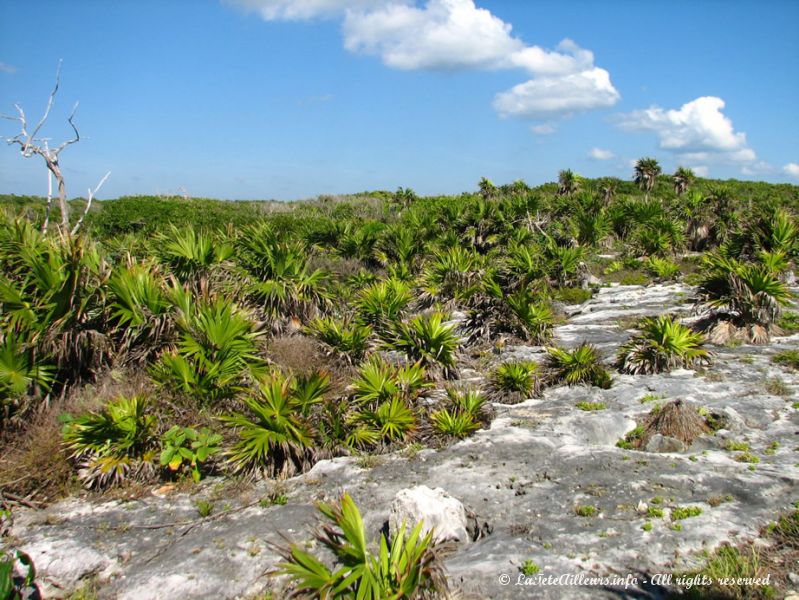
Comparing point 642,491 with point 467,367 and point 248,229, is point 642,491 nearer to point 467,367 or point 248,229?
point 467,367

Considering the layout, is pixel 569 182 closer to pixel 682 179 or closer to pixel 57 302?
pixel 682 179

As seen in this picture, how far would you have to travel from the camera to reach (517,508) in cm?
611

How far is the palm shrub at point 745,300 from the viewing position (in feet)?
36.8

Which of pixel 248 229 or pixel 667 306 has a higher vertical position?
pixel 248 229

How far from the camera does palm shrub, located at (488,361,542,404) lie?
9.78 m

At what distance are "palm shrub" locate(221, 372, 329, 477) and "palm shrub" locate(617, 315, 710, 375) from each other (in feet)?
20.6

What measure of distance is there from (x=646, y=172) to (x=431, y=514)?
3430 cm

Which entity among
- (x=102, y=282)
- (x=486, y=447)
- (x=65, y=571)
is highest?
(x=102, y=282)

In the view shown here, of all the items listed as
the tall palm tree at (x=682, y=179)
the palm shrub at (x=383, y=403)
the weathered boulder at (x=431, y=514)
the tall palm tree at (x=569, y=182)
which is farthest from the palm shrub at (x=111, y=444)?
the tall palm tree at (x=682, y=179)

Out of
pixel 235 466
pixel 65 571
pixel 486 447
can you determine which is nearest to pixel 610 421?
pixel 486 447

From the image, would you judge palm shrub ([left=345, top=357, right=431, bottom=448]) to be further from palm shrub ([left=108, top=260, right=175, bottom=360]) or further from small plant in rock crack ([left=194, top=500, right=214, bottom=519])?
palm shrub ([left=108, top=260, right=175, bottom=360])

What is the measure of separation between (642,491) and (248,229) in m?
10.0

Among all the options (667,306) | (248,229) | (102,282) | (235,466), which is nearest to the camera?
(235,466)

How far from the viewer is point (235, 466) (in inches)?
293
